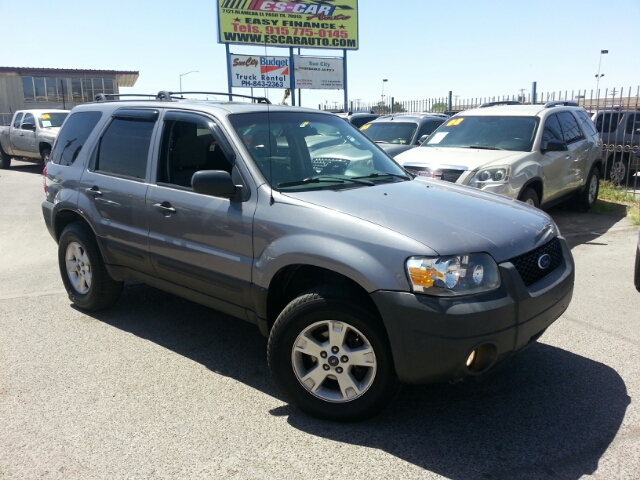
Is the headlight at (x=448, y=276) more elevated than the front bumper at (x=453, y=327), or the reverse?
the headlight at (x=448, y=276)

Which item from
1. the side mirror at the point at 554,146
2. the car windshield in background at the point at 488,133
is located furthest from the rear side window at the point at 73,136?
the side mirror at the point at 554,146

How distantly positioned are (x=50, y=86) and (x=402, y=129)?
34566mm

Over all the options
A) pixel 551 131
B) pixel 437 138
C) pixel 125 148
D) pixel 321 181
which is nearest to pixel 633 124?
Answer: pixel 551 131

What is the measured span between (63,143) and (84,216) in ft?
3.11

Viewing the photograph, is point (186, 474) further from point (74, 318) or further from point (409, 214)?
point (74, 318)

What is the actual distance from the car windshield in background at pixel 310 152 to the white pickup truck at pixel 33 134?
13.7 m

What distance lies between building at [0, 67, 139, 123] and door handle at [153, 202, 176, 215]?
38.1 metres

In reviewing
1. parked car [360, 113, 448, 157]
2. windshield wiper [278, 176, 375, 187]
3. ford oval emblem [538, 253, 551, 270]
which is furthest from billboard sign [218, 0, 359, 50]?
ford oval emblem [538, 253, 551, 270]

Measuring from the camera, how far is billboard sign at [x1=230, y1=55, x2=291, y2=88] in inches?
897

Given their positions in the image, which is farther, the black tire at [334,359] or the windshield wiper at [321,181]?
the windshield wiper at [321,181]

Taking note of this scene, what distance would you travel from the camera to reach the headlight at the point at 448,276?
3.03 meters

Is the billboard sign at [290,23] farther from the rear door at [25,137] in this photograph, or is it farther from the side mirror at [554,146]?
the side mirror at [554,146]

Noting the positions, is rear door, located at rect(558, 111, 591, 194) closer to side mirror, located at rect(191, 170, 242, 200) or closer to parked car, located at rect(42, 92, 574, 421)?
parked car, located at rect(42, 92, 574, 421)

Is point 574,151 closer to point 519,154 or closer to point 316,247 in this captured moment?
point 519,154
